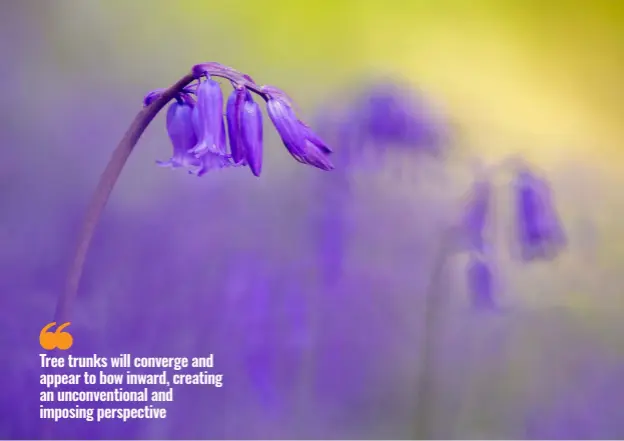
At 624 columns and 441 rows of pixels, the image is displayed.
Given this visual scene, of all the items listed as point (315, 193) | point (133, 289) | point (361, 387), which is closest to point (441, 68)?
point (315, 193)

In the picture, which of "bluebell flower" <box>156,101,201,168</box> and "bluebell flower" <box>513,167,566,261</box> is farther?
"bluebell flower" <box>513,167,566,261</box>

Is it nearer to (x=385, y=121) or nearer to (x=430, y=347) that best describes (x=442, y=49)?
(x=385, y=121)

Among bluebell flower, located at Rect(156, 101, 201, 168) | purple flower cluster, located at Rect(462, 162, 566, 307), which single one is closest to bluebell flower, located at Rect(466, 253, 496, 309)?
purple flower cluster, located at Rect(462, 162, 566, 307)

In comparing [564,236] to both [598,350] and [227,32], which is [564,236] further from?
[227,32]

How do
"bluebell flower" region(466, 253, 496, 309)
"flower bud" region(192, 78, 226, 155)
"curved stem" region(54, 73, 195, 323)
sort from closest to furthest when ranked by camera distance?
1. "flower bud" region(192, 78, 226, 155)
2. "curved stem" region(54, 73, 195, 323)
3. "bluebell flower" region(466, 253, 496, 309)

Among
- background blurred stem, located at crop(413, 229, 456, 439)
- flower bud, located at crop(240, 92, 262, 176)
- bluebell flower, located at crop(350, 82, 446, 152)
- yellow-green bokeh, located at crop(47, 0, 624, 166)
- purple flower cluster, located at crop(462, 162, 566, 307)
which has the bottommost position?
background blurred stem, located at crop(413, 229, 456, 439)

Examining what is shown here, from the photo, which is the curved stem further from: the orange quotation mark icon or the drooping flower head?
the drooping flower head

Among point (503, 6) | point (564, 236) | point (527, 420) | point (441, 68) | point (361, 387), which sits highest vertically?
point (503, 6)
